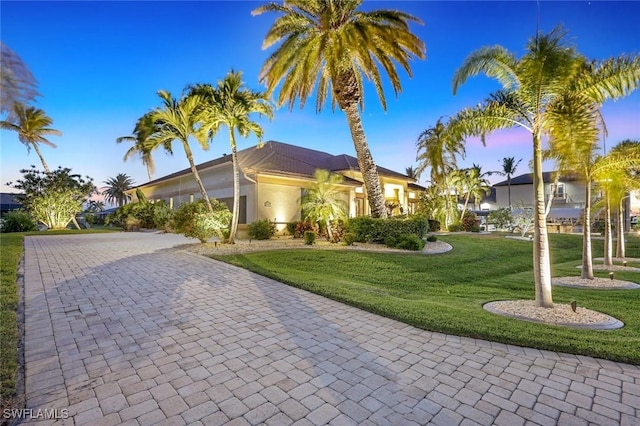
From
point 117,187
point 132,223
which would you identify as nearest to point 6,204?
point 117,187

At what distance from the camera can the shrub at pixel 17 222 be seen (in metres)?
27.3

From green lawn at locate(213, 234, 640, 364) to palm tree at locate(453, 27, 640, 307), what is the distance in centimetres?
159

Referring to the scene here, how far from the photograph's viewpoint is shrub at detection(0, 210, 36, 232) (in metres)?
27.3

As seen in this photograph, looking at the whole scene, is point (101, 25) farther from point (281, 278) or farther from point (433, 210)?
point (433, 210)

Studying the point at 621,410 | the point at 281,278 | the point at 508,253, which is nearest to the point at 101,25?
the point at 281,278

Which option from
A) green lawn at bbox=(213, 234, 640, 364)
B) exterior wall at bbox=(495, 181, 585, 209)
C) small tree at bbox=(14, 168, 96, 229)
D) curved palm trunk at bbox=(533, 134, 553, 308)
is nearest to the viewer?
green lawn at bbox=(213, 234, 640, 364)

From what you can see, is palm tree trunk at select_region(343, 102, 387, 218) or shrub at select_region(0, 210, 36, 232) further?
shrub at select_region(0, 210, 36, 232)

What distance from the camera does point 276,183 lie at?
19.6 m

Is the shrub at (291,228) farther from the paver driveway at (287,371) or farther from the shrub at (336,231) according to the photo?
the paver driveway at (287,371)

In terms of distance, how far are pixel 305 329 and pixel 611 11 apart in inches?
527

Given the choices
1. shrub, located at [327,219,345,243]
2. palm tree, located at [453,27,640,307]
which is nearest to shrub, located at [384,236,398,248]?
shrub, located at [327,219,345,243]

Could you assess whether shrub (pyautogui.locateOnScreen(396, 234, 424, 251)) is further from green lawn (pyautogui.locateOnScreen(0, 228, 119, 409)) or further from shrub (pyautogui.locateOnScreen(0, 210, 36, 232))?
shrub (pyautogui.locateOnScreen(0, 210, 36, 232))

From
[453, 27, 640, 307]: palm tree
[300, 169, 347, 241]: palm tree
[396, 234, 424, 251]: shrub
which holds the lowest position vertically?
[396, 234, 424, 251]: shrub

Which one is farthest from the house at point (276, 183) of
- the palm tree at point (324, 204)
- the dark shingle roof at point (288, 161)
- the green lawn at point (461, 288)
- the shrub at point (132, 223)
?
the green lawn at point (461, 288)
